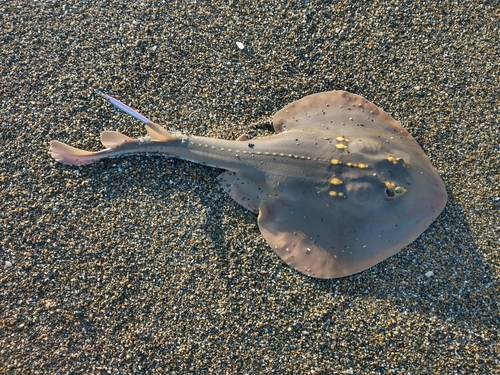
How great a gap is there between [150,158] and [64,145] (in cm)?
90

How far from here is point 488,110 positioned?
11.5 feet

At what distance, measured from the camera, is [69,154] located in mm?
3461

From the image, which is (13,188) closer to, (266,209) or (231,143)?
(231,143)

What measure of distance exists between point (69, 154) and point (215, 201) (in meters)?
1.61

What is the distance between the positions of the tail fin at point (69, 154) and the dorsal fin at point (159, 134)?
0.68 meters

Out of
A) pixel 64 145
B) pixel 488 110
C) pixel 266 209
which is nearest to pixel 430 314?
pixel 266 209

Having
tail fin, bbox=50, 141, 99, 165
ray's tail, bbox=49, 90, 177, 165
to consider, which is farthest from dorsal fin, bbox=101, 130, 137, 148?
tail fin, bbox=50, 141, 99, 165

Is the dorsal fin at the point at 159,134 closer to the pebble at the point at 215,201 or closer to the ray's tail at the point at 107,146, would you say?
the ray's tail at the point at 107,146

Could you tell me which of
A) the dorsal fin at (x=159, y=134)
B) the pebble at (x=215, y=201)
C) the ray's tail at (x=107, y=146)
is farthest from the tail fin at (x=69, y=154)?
the dorsal fin at (x=159, y=134)

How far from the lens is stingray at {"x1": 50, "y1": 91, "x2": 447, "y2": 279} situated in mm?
3068

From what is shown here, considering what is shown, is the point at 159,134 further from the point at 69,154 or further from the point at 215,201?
the point at 69,154

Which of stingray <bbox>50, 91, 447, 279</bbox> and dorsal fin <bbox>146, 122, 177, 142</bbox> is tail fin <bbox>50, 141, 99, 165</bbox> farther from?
dorsal fin <bbox>146, 122, 177, 142</bbox>

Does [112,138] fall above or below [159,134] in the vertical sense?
below

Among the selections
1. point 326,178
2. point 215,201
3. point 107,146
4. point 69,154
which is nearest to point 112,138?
point 107,146
